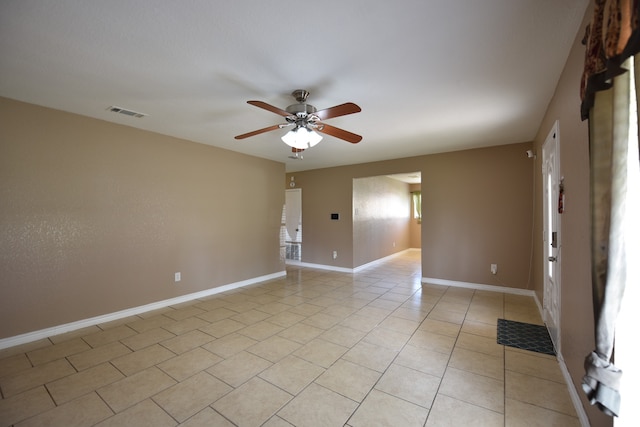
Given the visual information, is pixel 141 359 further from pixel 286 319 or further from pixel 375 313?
pixel 375 313

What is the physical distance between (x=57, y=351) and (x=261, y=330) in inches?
76.7

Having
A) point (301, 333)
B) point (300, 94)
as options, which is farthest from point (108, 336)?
point (300, 94)

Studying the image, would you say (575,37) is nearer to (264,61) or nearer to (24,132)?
(264,61)

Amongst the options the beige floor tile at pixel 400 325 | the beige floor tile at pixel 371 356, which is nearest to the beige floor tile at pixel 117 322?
the beige floor tile at pixel 371 356

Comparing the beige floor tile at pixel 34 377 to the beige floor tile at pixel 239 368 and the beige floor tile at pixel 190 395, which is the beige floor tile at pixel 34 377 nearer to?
the beige floor tile at pixel 190 395

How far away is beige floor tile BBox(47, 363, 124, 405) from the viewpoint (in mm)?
2014

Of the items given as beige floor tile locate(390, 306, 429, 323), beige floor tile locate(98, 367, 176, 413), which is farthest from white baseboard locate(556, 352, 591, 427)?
beige floor tile locate(98, 367, 176, 413)

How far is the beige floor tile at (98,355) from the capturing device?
2.42 m

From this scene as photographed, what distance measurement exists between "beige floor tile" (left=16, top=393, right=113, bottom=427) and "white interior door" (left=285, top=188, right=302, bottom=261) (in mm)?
5279

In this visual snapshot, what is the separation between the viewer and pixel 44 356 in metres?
2.56

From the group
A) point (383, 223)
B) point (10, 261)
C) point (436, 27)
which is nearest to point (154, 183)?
point (10, 261)

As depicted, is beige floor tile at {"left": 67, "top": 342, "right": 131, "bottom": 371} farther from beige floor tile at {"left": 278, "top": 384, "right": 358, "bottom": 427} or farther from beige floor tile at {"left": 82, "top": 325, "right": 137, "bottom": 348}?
beige floor tile at {"left": 278, "top": 384, "right": 358, "bottom": 427}

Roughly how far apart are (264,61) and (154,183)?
2.74 metres

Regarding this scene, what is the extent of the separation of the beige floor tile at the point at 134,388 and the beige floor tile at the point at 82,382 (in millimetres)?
101
